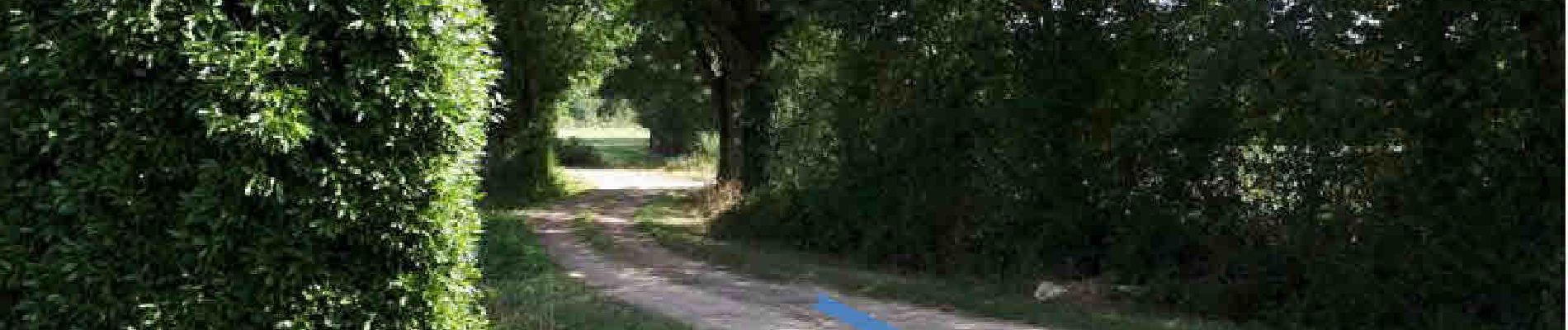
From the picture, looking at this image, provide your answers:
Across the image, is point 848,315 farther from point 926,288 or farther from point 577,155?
point 577,155

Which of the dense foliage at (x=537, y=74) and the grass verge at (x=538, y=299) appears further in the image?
the dense foliage at (x=537, y=74)

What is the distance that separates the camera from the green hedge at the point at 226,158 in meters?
5.60

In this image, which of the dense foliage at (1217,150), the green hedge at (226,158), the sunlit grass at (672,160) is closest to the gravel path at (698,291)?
the dense foliage at (1217,150)

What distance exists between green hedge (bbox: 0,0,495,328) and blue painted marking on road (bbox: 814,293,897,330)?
5.10 metres

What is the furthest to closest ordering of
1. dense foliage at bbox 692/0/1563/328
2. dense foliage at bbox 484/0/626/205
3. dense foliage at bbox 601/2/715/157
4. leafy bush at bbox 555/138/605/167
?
leafy bush at bbox 555/138/605/167 → dense foliage at bbox 484/0/626/205 → dense foliage at bbox 601/2/715/157 → dense foliage at bbox 692/0/1563/328

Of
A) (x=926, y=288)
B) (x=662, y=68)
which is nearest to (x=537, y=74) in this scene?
(x=662, y=68)

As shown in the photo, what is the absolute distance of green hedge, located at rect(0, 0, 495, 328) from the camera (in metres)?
5.60

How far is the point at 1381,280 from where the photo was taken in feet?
31.5

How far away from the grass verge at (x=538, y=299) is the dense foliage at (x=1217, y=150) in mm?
4675

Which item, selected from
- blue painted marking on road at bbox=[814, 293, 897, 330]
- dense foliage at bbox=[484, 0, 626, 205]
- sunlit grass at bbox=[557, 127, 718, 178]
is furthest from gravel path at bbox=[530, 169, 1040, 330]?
sunlit grass at bbox=[557, 127, 718, 178]

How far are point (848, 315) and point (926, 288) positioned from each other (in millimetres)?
1825

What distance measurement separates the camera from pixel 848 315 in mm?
11070

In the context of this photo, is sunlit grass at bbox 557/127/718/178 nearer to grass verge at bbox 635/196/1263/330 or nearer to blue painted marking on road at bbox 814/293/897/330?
grass verge at bbox 635/196/1263/330

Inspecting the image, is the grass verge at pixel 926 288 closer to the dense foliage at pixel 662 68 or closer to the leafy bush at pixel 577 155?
the dense foliage at pixel 662 68
